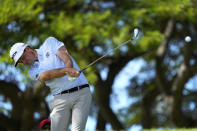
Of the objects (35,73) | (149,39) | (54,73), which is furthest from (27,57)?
(149,39)

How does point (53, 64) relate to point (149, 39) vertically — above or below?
below

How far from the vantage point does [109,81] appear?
14.3m

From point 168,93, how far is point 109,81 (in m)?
2.16

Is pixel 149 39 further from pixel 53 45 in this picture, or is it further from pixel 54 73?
pixel 54 73

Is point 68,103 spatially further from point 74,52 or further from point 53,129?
point 74,52

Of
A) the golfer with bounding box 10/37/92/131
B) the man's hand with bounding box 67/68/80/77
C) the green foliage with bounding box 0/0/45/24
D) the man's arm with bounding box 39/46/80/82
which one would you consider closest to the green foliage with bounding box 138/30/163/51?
the green foliage with bounding box 0/0/45/24

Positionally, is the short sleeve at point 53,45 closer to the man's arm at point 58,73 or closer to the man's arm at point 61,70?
the man's arm at point 61,70

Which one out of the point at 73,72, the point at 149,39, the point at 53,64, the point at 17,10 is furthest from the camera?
the point at 149,39

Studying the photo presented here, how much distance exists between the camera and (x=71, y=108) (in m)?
3.97

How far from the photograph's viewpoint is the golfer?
3803 millimetres

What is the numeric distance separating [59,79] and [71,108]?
0.33 m

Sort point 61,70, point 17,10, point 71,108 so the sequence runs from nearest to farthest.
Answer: point 61,70, point 71,108, point 17,10

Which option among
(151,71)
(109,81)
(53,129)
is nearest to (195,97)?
(151,71)

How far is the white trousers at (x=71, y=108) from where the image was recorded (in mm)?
3836
